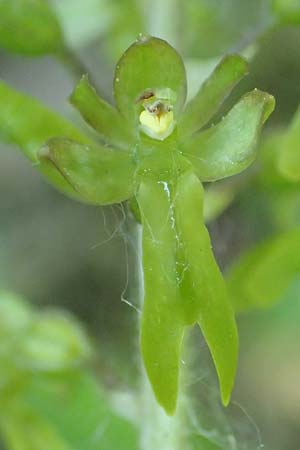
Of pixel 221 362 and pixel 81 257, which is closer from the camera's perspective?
pixel 221 362

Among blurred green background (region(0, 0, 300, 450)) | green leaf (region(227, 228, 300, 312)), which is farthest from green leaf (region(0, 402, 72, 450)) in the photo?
green leaf (region(227, 228, 300, 312))

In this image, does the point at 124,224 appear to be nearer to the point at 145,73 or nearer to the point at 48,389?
the point at 145,73

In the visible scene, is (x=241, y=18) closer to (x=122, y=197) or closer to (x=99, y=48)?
(x=99, y=48)

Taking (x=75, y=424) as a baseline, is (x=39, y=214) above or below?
below

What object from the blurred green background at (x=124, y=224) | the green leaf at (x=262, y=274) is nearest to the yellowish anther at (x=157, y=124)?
the blurred green background at (x=124, y=224)

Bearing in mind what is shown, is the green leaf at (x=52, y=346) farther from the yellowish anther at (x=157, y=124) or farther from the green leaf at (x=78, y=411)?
the yellowish anther at (x=157, y=124)

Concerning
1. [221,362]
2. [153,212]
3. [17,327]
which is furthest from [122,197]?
[17,327]

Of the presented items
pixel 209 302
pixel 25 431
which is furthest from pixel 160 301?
pixel 25 431
